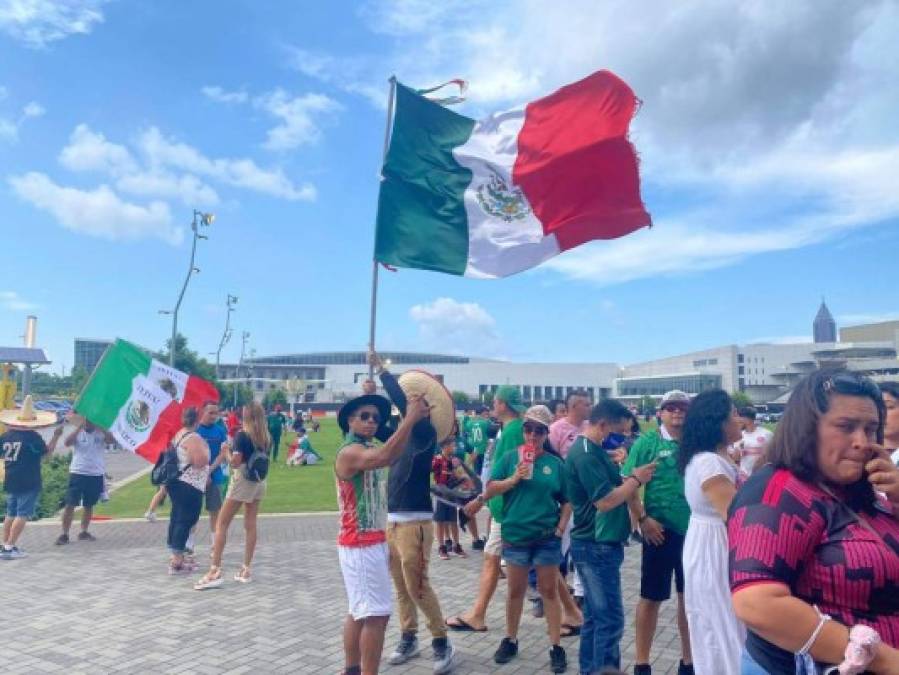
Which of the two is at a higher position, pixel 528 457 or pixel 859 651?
pixel 528 457

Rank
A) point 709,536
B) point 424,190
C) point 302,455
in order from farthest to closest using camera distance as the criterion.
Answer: point 302,455, point 424,190, point 709,536

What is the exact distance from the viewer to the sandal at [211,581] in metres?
7.42

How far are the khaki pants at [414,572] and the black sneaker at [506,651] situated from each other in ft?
1.64

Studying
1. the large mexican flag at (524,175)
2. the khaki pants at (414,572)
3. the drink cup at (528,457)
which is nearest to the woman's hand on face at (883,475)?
the drink cup at (528,457)

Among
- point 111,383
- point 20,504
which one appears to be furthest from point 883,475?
point 20,504

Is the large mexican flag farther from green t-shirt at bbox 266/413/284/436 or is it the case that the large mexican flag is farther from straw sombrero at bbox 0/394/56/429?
green t-shirt at bbox 266/413/284/436

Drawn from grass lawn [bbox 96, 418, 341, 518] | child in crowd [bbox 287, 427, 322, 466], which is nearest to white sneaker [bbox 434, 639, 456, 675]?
grass lawn [bbox 96, 418, 341, 518]

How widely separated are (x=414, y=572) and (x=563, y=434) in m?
3.01

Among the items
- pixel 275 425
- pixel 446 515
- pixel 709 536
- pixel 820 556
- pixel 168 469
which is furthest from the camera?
pixel 275 425

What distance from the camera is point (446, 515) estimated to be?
9.06 metres

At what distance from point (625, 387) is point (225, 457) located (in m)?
127

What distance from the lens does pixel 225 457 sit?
967cm

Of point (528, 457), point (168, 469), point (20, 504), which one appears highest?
point (528, 457)

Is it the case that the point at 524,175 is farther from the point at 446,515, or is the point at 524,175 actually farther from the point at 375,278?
the point at 446,515
